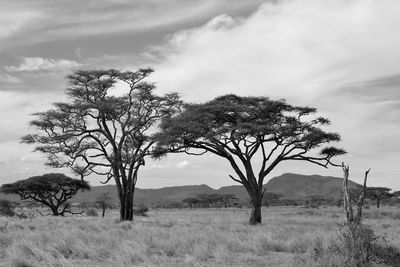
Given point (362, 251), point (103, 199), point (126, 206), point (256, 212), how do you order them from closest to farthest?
point (362, 251), point (256, 212), point (126, 206), point (103, 199)

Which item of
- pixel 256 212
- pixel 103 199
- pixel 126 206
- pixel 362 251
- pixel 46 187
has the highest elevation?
pixel 46 187

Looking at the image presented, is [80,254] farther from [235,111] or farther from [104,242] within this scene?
[235,111]

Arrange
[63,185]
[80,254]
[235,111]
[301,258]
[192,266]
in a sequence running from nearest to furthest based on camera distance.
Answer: [192,266], [301,258], [80,254], [235,111], [63,185]

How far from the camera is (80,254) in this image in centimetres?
1198

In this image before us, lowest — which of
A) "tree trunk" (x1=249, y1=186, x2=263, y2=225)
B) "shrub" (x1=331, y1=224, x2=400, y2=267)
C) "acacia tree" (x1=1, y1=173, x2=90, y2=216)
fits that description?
"shrub" (x1=331, y1=224, x2=400, y2=267)

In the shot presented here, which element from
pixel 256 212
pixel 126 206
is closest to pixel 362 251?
pixel 256 212

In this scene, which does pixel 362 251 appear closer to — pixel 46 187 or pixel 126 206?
pixel 126 206

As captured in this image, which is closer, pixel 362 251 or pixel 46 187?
pixel 362 251

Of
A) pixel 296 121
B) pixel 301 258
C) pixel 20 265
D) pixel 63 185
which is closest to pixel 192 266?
pixel 301 258

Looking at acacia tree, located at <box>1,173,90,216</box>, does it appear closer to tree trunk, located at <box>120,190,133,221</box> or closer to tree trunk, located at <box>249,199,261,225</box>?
tree trunk, located at <box>120,190,133,221</box>

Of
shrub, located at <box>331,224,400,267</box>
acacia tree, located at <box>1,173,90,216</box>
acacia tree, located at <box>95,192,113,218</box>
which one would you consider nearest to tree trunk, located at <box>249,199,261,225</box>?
shrub, located at <box>331,224,400,267</box>

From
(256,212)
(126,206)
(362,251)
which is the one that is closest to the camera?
(362,251)

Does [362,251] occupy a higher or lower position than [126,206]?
lower

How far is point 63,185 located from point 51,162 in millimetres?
19966
